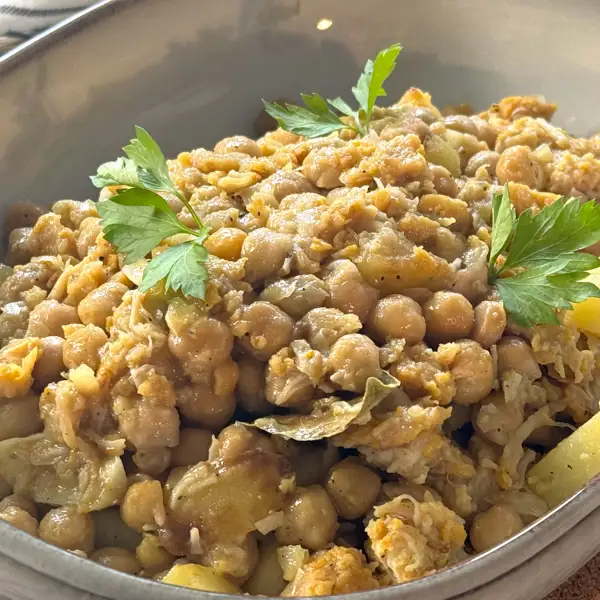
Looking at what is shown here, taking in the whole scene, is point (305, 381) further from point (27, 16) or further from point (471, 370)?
point (27, 16)

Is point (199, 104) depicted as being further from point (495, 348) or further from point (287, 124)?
point (495, 348)

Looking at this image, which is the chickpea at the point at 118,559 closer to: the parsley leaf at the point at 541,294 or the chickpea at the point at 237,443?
the chickpea at the point at 237,443

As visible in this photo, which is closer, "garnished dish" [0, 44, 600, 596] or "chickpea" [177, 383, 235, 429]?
"garnished dish" [0, 44, 600, 596]

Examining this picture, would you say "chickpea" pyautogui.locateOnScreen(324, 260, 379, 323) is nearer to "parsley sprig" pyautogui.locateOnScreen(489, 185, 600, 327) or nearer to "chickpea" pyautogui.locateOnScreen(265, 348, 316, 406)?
"chickpea" pyautogui.locateOnScreen(265, 348, 316, 406)

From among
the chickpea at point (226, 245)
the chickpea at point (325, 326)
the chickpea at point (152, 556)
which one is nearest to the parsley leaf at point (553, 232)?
the chickpea at point (325, 326)

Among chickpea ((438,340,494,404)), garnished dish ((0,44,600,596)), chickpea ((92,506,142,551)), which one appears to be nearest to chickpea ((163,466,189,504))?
garnished dish ((0,44,600,596))

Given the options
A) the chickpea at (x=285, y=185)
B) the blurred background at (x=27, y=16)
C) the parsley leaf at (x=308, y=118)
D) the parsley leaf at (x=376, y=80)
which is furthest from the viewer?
the blurred background at (x=27, y=16)
